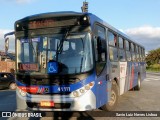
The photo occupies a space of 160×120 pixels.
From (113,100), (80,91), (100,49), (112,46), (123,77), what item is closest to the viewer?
(80,91)

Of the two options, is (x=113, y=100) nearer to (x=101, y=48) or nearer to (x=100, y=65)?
(x=100, y=65)

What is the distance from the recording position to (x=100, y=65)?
8664 millimetres

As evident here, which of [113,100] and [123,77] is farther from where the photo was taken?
[123,77]

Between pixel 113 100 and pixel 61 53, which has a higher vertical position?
pixel 61 53

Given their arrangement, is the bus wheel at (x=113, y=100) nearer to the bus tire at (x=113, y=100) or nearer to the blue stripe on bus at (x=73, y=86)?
the bus tire at (x=113, y=100)

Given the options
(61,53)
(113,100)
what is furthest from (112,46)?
(61,53)

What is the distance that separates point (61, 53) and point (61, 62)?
9.8 inches

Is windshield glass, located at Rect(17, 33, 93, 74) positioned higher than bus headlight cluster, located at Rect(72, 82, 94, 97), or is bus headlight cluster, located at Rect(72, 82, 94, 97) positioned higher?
windshield glass, located at Rect(17, 33, 93, 74)

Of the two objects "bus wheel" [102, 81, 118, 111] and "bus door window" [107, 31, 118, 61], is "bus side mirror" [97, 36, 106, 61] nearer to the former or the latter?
"bus door window" [107, 31, 118, 61]

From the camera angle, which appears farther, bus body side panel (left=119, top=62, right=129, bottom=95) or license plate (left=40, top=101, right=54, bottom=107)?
A: bus body side panel (left=119, top=62, right=129, bottom=95)

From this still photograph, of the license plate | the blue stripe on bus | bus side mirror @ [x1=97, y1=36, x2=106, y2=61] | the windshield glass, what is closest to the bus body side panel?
bus side mirror @ [x1=97, y1=36, x2=106, y2=61]

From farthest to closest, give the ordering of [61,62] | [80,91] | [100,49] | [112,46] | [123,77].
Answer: [123,77], [112,46], [100,49], [61,62], [80,91]

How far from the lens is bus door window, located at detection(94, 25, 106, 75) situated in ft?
27.6

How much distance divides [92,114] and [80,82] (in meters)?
2.06
